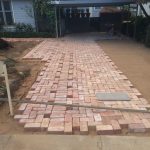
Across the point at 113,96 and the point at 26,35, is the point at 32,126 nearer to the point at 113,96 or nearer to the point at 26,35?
the point at 113,96

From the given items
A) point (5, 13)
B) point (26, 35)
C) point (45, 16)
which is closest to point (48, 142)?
point (26, 35)

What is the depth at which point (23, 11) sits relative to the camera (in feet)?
51.6

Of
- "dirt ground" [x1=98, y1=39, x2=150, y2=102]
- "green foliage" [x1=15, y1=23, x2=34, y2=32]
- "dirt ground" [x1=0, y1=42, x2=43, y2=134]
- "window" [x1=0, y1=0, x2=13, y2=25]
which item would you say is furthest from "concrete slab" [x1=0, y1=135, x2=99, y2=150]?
"window" [x1=0, y1=0, x2=13, y2=25]

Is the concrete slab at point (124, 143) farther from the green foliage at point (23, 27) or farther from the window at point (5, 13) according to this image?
the window at point (5, 13)

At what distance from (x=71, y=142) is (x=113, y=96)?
6.15 feet

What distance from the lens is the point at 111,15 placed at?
20781 millimetres

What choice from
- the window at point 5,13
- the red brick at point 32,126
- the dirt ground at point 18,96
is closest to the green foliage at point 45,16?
the window at point 5,13

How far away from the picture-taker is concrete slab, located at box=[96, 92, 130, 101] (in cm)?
480

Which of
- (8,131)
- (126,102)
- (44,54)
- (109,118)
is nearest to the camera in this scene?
(8,131)

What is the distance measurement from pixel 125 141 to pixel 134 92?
2010 mm

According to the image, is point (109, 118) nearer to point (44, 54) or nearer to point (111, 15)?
point (44, 54)

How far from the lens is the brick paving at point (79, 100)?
373 centimetres

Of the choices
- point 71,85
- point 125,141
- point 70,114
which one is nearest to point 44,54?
point 71,85

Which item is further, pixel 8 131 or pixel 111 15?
pixel 111 15
